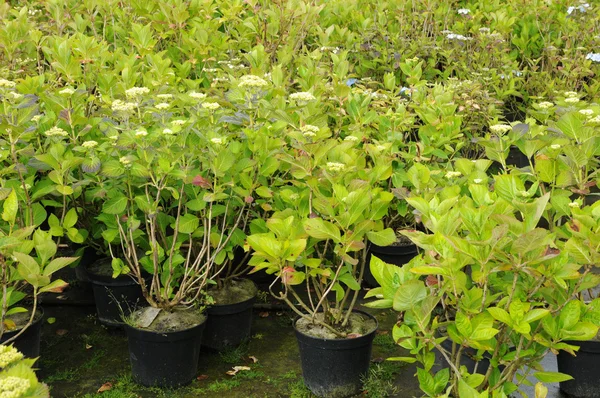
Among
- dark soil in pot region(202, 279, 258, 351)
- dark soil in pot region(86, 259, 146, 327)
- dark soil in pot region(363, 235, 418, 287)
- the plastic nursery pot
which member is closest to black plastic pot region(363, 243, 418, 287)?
dark soil in pot region(363, 235, 418, 287)

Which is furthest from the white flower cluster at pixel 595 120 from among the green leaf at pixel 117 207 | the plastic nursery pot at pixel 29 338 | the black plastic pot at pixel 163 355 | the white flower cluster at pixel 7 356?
the plastic nursery pot at pixel 29 338

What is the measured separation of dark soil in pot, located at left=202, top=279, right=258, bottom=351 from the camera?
11.9 feet

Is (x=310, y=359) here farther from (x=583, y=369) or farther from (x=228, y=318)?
(x=583, y=369)

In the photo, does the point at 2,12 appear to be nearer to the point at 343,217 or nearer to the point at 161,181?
the point at 161,181

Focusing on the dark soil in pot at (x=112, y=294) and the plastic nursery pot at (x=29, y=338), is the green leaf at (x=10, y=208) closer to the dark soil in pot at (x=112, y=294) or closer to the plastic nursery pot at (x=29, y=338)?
the plastic nursery pot at (x=29, y=338)

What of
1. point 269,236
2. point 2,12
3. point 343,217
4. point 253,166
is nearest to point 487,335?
point 343,217

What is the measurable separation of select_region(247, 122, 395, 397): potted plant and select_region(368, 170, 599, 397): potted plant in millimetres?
420

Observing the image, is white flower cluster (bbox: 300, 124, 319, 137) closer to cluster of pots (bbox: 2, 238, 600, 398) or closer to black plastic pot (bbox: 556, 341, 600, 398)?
cluster of pots (bbox: 2, 238, 600, 398)

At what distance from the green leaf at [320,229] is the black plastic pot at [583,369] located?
1167 millimetres

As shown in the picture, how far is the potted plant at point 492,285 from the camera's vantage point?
2.12 metres

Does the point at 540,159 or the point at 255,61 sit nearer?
the point at 540,159

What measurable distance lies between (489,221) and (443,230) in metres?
0.18

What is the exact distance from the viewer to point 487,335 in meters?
2.14

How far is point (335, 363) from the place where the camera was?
10.4 ft
